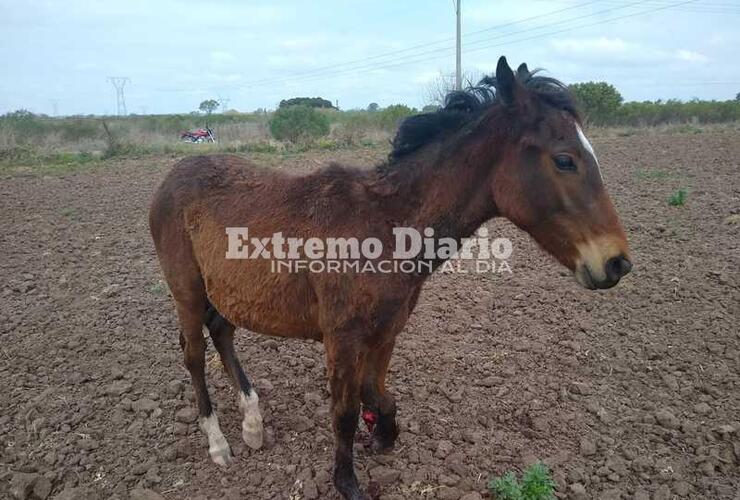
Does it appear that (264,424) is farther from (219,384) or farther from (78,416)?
(78,416)

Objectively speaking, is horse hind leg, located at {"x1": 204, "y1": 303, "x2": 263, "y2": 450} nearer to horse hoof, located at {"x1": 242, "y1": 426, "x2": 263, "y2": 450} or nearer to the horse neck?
horse hoof, located at {"x1": 242, "y1": 426, "x2": 263, "y2": 450}

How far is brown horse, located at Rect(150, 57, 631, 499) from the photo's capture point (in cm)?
253

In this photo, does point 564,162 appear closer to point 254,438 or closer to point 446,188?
point 446,188

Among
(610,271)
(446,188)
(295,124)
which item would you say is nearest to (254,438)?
(446,188)

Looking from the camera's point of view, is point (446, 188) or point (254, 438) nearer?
point (446, 188)

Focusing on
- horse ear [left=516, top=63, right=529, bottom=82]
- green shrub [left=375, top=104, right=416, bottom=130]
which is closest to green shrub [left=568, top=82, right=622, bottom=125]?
green shrub [left=375, top=104, right=416, bottom=130]

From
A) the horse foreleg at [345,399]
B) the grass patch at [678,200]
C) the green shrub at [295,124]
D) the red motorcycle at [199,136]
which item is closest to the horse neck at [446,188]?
the horse foreleg at [345,399]

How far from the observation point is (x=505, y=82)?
260cm

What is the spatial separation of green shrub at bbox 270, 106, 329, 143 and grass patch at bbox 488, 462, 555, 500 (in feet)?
88.5

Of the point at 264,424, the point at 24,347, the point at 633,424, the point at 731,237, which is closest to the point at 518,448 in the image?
the point at 633,424

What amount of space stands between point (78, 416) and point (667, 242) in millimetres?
7636

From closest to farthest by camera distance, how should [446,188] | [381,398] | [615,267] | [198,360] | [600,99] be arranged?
[615,267]
[446,188]
[381,398]
[198,360]
[600,99]

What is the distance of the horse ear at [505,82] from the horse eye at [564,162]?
413mm

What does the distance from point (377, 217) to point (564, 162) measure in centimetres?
107
